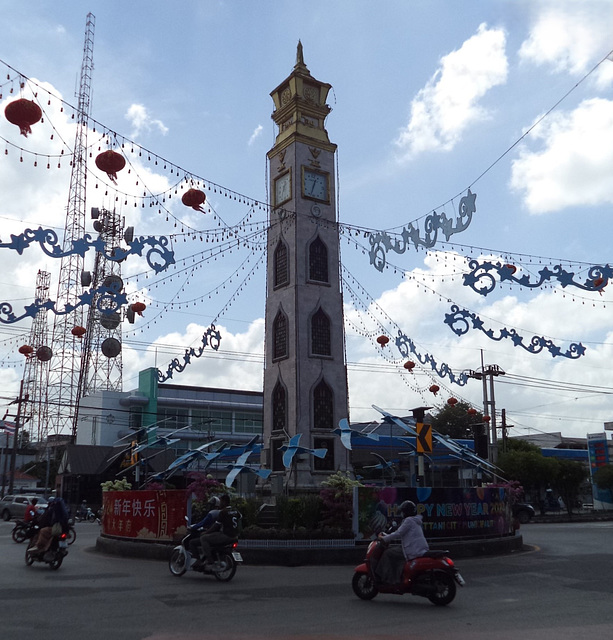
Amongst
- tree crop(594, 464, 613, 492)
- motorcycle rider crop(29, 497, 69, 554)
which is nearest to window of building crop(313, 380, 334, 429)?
motorcycle rider crop(29, 497, 69, 554)

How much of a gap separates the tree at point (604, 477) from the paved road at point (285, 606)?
34.1m

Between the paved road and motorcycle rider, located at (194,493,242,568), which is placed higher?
motorcycle rider, located at (194,493,242,568)

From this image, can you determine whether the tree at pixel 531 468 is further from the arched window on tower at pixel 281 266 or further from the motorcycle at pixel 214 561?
the motorcycle at pixel 214 561

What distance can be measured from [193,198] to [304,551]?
A: 910cm

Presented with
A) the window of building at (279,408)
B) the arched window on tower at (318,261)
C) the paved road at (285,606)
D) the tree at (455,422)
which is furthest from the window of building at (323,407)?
the tree at (455,422)

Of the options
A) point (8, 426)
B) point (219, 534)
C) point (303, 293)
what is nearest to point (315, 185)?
point (303, 293)

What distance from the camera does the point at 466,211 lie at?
56.0 ft

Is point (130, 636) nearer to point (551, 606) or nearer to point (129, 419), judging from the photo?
point (551, 606)

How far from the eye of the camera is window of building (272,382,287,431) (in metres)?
26.2

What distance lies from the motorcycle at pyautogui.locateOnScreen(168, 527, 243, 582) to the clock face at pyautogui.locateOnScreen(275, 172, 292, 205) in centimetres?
1683

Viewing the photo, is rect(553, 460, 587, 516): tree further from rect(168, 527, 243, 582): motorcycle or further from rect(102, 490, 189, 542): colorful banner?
rect(168, 527, 243, 582): motorcycle

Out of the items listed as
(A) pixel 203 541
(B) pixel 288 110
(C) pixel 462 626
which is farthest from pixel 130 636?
(B) pixel 288 110

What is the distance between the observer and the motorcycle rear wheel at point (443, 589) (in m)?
10.6

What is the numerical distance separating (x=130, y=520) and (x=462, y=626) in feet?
40.9
